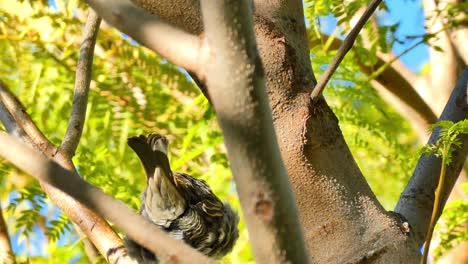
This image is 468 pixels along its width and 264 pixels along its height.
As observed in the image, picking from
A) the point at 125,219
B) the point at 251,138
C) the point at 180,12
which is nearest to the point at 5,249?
the point at 180,12

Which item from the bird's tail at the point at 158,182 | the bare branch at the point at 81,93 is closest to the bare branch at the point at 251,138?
the bare branch at the point at 81,93

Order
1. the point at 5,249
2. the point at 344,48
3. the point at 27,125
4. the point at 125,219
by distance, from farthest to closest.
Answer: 1. the point at 5,249
2. the point at 27,125
3. the point at 344,48
4. the point at 125,219

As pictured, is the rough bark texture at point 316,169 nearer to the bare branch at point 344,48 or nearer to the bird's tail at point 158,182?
the bare branch at point 344,48

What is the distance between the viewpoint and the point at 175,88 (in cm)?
298

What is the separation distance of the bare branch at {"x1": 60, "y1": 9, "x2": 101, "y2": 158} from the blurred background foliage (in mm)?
461

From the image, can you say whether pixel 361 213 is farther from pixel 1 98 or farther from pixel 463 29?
pixel 463 29

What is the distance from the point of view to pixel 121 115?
2.63 m

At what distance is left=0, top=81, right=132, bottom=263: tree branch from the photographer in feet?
4.54

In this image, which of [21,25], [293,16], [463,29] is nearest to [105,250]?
[293,16]

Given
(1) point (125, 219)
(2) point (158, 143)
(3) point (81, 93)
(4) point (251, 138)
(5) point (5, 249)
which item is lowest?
(5) point (5, 249)

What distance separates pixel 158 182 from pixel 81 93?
1.06 feet

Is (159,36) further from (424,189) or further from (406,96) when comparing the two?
(406,96)

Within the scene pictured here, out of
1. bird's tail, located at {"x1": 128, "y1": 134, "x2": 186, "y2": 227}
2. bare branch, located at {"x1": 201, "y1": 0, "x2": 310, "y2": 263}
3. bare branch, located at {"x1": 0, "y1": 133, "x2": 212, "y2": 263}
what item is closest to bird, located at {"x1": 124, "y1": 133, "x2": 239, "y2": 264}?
bird's tail, located at {"x1": 128, "y1": 134, "x2": 186, "y2": 227}

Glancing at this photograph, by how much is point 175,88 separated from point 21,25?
618mm
